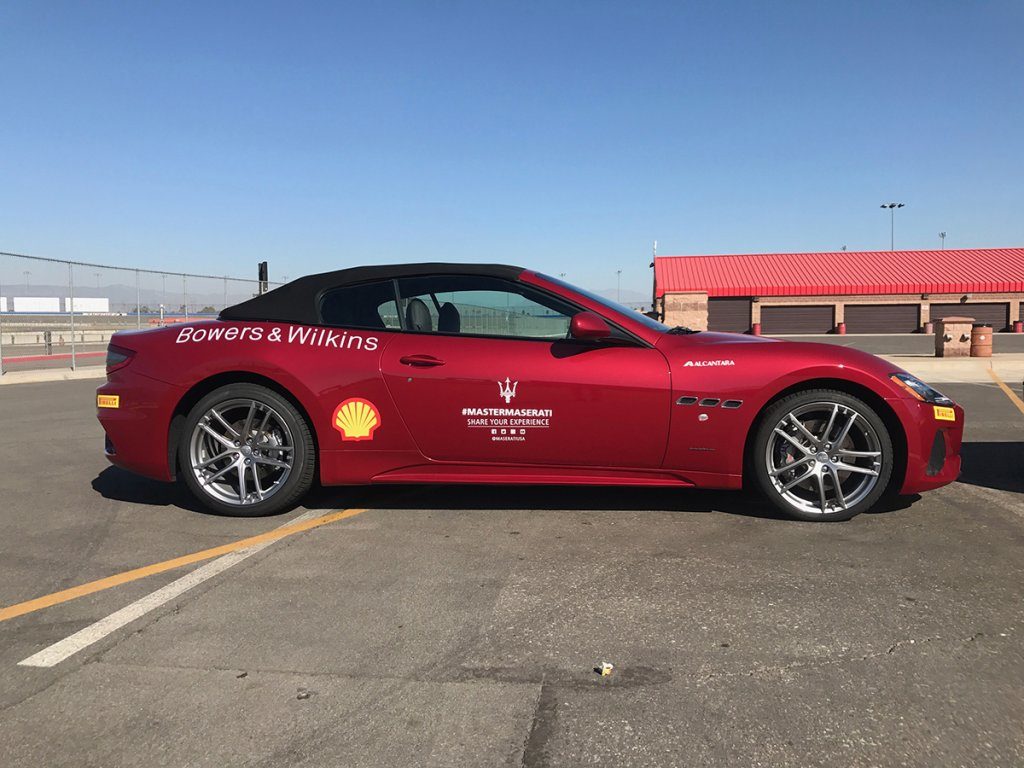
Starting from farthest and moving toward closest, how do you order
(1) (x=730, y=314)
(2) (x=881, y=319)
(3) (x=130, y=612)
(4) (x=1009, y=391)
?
(1) (x=730, y=314), (2) (x=881, y=319), (4) (x=1009, y=391), (3) (x=130, y=612)

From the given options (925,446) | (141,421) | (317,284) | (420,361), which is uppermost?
(317,284)

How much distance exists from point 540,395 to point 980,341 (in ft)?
61.3

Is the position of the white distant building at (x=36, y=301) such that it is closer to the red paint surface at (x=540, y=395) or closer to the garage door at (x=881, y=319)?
the red paint surface at (x=540, y=395)

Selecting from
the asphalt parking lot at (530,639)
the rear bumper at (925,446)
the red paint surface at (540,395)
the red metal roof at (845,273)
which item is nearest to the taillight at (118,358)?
the red paint surface at (540,395)

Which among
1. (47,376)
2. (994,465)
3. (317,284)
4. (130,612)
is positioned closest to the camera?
(130,612)

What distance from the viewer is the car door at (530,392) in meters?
4.06

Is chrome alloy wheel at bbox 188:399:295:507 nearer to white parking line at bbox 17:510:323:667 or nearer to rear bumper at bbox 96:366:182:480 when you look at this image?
rear bumper at bbox 96:366:182:480

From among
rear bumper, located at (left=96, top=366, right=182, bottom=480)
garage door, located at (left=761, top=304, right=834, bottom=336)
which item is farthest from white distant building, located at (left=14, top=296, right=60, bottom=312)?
garage door, located at (left=761, top=304, right=834, bottom=336)

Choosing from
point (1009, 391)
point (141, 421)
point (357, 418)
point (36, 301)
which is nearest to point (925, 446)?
point (357, 418)

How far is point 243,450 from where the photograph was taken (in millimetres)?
4355

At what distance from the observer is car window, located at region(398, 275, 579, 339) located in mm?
4285

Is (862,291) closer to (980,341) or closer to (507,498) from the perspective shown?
(980,341)

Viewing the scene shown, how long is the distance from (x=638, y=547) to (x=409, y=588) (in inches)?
46.7

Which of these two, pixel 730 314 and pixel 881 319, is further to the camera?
pixel 730 314
